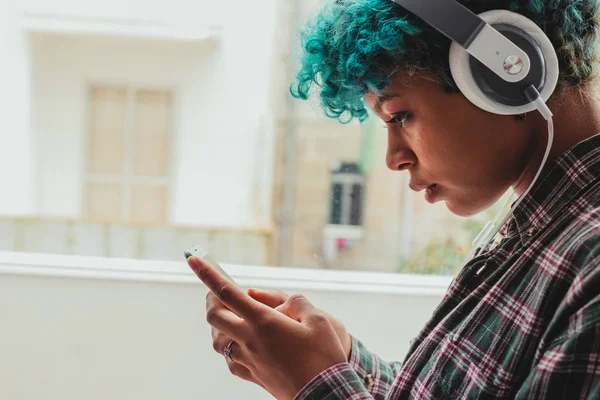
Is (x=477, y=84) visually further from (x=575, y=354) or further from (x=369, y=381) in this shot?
(x=369, y=381)

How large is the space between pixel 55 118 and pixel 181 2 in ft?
1.49

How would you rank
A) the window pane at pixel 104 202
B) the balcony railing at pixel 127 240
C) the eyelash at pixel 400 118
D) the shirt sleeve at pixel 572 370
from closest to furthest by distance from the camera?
the shirt sleeve at pixel 572 370, the eyelash at pixel 400 118, the balcony railing at pixel 127 240, the window pane at pixel 104 202

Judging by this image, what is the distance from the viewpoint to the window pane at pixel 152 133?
151cm

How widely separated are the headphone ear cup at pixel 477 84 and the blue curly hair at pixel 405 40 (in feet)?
0.09

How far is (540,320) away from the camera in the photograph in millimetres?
577

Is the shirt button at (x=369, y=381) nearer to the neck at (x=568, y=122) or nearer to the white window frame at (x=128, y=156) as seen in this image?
the neck at (x=568, y=122)

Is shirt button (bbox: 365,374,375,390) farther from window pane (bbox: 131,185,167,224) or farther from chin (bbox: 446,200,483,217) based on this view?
window pane (bbox: 131,185,167,224)

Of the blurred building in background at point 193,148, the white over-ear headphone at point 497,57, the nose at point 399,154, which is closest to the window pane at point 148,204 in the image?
the blurred building in background at point 193,148

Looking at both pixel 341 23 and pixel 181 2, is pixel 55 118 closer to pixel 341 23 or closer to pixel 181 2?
pixel 181 2

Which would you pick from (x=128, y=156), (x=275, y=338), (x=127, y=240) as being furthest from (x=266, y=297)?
(x=128, y=156)

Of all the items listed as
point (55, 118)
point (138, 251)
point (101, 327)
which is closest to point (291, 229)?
point (138, 251)

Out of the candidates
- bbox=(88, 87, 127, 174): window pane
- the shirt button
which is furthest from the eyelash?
bbox=(88, 87, 127, 174): window pane

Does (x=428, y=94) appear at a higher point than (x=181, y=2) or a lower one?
lower

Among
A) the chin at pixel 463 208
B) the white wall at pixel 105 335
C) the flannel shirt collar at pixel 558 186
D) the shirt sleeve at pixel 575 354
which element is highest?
the flannel shirt collar at pixel 558 186
